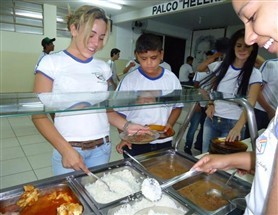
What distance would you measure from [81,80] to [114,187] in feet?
1.89

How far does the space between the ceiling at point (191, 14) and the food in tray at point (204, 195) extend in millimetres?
5010

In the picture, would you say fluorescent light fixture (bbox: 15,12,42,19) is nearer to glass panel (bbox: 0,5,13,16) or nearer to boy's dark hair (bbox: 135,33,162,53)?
glass panel (bbox: 0,5,13,16)

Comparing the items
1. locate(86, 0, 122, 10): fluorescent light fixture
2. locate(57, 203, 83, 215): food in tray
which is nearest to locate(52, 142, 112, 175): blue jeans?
locate(57, 203, 83, 215): food in tray

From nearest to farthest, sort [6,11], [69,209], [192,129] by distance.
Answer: [69,209] → [192,129] → [6,11]

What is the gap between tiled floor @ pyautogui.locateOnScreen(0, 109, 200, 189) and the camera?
2.47 metres

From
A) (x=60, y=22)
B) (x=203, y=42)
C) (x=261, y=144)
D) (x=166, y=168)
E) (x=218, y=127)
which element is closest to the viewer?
(x=261, y=144)

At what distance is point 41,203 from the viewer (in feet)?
2.75

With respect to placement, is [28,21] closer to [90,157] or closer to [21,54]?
[21,54]

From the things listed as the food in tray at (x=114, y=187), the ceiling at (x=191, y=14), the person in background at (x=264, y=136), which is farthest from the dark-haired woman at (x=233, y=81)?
the ceiling at (x=191, y=14)

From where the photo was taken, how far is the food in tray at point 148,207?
2.70ft

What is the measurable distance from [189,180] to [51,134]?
71cm

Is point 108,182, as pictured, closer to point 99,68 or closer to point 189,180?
point 189,180

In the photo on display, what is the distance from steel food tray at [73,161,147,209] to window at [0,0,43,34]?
250 inches

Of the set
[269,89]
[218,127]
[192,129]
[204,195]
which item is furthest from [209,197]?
[192,129]
